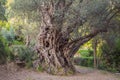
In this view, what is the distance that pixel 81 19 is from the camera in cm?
1481

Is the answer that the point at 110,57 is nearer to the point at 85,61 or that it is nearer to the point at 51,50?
the point at 85,61

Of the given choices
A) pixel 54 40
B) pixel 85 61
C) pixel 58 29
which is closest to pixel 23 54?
pixel 54 40

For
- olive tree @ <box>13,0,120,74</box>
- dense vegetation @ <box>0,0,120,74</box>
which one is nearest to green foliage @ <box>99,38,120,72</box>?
dense vegetation @ <box>0,0,120,74</box>

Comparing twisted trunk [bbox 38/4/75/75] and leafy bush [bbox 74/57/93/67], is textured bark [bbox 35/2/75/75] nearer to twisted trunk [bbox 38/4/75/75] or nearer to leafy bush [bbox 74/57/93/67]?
twisted trunk [bbox 38/4/75/75]

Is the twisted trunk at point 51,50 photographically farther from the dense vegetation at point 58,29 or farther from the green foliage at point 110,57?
the green foliage at point 110,57

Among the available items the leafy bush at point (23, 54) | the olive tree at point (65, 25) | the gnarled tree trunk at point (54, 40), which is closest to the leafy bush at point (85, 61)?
the olive tree at point (65, 25)

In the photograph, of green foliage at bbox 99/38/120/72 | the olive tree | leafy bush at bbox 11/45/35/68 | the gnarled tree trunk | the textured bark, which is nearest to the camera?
the olive tree

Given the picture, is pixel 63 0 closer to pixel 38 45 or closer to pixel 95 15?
pixel 95 15

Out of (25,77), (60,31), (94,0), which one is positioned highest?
(94,0)

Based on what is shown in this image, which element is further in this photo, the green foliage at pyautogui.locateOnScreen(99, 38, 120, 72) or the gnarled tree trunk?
the green foliage at pyautogui.locateOnScreen(99, 38, 120, 72)

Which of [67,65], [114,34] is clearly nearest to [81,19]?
[67,65]

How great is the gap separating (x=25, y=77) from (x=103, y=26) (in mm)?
6252

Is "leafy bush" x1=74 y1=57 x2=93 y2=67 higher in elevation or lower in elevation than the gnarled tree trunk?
lower

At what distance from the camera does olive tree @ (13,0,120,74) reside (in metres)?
14.9
